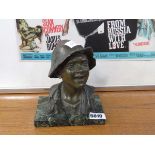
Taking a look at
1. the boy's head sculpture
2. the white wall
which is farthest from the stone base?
the white wall

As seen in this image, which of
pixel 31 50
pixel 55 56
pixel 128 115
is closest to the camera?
pixel 55 56

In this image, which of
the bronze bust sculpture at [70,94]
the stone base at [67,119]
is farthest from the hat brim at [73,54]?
the stone base at [67,119]

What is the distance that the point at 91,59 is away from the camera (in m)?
1.17

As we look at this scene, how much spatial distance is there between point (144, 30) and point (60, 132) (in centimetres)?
61

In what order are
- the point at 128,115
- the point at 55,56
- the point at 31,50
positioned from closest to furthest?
the point at 55,56 < the point at 128,115 < the point at 31,50

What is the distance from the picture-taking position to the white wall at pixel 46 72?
4.52ft

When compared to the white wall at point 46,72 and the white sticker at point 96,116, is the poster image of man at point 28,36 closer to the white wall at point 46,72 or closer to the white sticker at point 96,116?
the white wall at point 46,72

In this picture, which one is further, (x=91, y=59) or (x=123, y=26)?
(x=123, y=26)

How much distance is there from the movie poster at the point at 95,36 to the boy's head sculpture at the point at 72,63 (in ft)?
0.76

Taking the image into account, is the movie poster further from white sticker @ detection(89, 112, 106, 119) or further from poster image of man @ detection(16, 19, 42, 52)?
white sticker @ detection(89, 112, 106, 119)

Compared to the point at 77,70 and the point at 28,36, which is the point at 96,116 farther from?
the point at 28,36

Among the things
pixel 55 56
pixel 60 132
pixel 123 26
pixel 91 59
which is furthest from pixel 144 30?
pixel 60 132

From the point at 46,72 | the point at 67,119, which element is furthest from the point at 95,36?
the point at 67,119

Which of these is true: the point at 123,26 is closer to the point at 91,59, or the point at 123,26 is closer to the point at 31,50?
the point at 91,59
